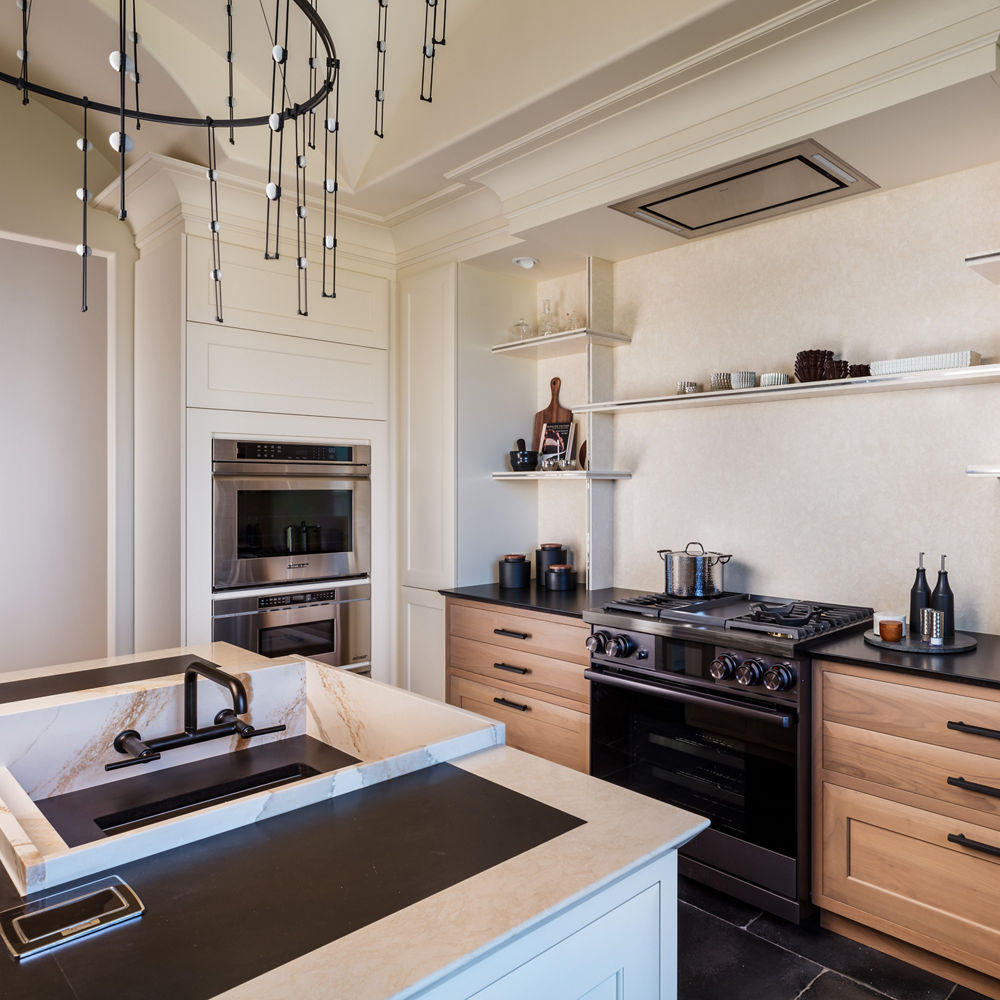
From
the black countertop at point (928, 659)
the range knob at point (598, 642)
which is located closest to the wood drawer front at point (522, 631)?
the range knob at point (598, 642)

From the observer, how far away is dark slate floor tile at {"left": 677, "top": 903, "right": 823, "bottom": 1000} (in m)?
2.02

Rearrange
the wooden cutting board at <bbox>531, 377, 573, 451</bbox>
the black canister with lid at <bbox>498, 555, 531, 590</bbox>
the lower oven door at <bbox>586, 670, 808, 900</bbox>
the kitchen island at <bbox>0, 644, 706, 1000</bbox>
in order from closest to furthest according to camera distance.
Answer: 1. the kitchen island at <bbox>0, 644, 706, 1000</bbox>
2. the lower oven door at <bbox>586, 670, 808, 900</bbox>
3. the black canister with lid at <bbox>498, 555, 531, 590</bbox>
4. the wooden cutting board at <bbox>531, 377, 573, 451</bbox>

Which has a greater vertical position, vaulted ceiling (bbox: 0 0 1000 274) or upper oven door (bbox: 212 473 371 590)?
vaulted ceiling (bbox: 0 0 1000 274)

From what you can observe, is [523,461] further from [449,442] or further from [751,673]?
[751,673]

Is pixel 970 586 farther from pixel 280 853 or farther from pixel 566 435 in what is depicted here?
A: pixel 280 853

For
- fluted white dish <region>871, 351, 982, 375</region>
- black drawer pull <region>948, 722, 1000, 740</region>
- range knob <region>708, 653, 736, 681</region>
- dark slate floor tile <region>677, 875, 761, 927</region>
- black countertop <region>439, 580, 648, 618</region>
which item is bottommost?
dark slate floor tile <region>677, 875, 761, 927</region>

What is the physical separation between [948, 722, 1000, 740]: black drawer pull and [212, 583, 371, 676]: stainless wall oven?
8.15ft

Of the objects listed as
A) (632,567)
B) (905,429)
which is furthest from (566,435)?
(905,429)

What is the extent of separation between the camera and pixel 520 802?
1220 mm

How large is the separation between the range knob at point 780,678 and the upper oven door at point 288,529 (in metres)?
2.05

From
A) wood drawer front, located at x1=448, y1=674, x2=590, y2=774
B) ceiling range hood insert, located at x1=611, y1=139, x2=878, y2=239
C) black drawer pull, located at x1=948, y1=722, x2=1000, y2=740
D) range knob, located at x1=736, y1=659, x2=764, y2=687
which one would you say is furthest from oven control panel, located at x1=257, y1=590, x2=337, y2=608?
black drawer pull, located at x1=948, y1=722, x2=1000, y2=740

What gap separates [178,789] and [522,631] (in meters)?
1.75

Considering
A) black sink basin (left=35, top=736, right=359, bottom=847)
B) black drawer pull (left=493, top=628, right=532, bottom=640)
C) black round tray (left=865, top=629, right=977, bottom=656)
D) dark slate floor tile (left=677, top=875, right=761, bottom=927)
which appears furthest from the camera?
black drawer pull (left=493, top=628, right=532, bottom=640)

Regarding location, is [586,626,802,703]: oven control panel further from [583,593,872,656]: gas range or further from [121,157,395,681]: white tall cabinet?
[121,157,395,681]: white tall cabinet
